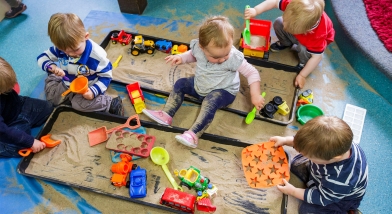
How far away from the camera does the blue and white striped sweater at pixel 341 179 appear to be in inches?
42.0

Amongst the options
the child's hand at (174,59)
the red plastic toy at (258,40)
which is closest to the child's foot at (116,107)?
the child's hand at (174,59)

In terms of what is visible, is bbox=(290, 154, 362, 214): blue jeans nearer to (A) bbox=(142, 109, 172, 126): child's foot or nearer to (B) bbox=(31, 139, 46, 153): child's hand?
(A) bbox=(142, 109, 172, 126): child's foot

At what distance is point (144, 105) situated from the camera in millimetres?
1604

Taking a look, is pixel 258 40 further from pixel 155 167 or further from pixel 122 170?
pixel 122 170

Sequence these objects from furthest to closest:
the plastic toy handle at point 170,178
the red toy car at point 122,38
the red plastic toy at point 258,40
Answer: the red toy car at point 122,38 < the red plastic toy at point 258,40 < the plastic toy handle at point 170,178

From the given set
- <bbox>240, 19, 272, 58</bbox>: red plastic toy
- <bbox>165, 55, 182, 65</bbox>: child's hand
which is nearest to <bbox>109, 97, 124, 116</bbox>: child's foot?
<bbox>165, 55, 182, 65</bbox>: child's hand

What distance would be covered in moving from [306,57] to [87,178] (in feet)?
4.52

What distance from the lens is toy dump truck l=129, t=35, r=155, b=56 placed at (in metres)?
1.82

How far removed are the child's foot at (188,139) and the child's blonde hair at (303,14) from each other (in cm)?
73

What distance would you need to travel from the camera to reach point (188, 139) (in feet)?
4.52

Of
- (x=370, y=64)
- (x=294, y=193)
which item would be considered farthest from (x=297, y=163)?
(x=370, y=64)

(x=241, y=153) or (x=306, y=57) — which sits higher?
(x=306, y=57)

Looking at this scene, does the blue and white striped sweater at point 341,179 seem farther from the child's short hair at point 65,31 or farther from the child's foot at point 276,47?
the child's short hair at point 65,31

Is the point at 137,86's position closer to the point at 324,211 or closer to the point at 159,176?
the point at 159,176
